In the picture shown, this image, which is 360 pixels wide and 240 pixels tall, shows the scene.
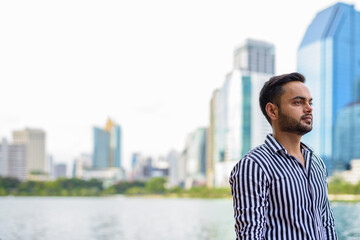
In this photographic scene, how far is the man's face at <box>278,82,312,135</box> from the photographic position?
195 centimetres

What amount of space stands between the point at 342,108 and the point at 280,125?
107 metres

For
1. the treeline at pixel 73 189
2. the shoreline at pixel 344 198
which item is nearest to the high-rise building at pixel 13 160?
the treeline at pixel 73 189

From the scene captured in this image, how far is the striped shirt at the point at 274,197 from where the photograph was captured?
5.92 ft

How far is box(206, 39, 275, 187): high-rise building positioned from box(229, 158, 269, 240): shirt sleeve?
4075 inches

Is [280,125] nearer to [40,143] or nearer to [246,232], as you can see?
[246,232]

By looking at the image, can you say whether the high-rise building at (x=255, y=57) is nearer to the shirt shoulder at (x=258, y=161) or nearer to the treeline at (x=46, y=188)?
the treeline at (x=46, y=188)

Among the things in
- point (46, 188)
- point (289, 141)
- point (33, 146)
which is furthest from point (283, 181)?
point (33, 146)

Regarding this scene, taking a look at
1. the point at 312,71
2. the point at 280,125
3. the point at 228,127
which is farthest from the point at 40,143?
the point at 280,125

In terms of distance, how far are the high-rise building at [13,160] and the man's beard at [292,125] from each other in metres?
160

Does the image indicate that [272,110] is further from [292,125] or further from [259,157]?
[259,157]

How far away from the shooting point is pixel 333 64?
10206cm

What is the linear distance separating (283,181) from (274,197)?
68 millimetres

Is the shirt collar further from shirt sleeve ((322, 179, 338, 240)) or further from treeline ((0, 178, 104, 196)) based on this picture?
treeline ((0, 178, 104, 196))

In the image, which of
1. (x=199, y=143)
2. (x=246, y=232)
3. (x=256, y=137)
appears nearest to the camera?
(x=246, y=232)
